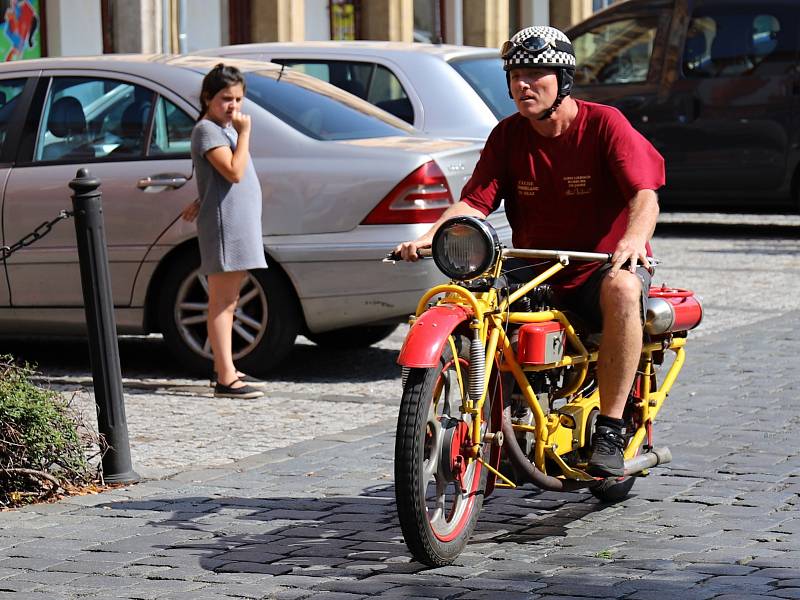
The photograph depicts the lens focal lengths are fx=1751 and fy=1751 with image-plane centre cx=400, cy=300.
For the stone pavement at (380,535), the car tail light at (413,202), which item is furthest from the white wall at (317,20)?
the stone pavement at (380,535)

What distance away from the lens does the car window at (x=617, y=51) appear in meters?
17.3

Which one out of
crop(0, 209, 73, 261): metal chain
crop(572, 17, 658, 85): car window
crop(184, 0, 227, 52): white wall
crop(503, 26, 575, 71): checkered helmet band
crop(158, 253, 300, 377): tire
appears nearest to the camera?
crop(503, 26, 575, 71): checkered helmet band

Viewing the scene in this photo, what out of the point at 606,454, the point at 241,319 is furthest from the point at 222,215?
the point at 606,454

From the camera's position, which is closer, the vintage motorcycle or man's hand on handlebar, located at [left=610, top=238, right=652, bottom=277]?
the vintage motorcycle

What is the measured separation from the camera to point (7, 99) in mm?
9664

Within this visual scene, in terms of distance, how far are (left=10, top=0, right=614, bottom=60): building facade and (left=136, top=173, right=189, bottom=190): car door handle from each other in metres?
10.8

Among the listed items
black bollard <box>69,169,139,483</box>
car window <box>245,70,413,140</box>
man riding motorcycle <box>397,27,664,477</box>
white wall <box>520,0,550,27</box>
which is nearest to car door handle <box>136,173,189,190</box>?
car window <box>245,70,413,140</box>

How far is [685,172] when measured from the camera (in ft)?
56.3

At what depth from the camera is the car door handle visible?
901cm

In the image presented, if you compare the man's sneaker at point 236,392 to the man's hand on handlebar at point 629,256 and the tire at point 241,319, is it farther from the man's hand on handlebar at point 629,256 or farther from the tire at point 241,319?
the man's hand on handlebar at point 629,256

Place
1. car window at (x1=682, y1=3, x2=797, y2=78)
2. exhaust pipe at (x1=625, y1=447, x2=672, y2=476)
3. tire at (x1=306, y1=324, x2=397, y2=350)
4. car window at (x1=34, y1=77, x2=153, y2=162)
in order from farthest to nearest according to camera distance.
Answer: car window at (x1=682, y1=3, x2=797, y2=78) → tire at (x1=306, y1=324, x2=397, y2=350) → car window at (x1=34, y1=77, x2=153, y2=162) → exhaust pipe at (x1=625, y1=447, x2=672, y2=476)

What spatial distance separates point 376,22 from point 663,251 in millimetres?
11996

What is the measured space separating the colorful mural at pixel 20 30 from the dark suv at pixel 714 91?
6.72 metres

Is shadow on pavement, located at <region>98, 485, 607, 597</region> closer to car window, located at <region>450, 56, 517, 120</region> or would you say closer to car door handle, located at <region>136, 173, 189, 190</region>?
car door handle, located at <region>136, 173, 189, 190</region>
